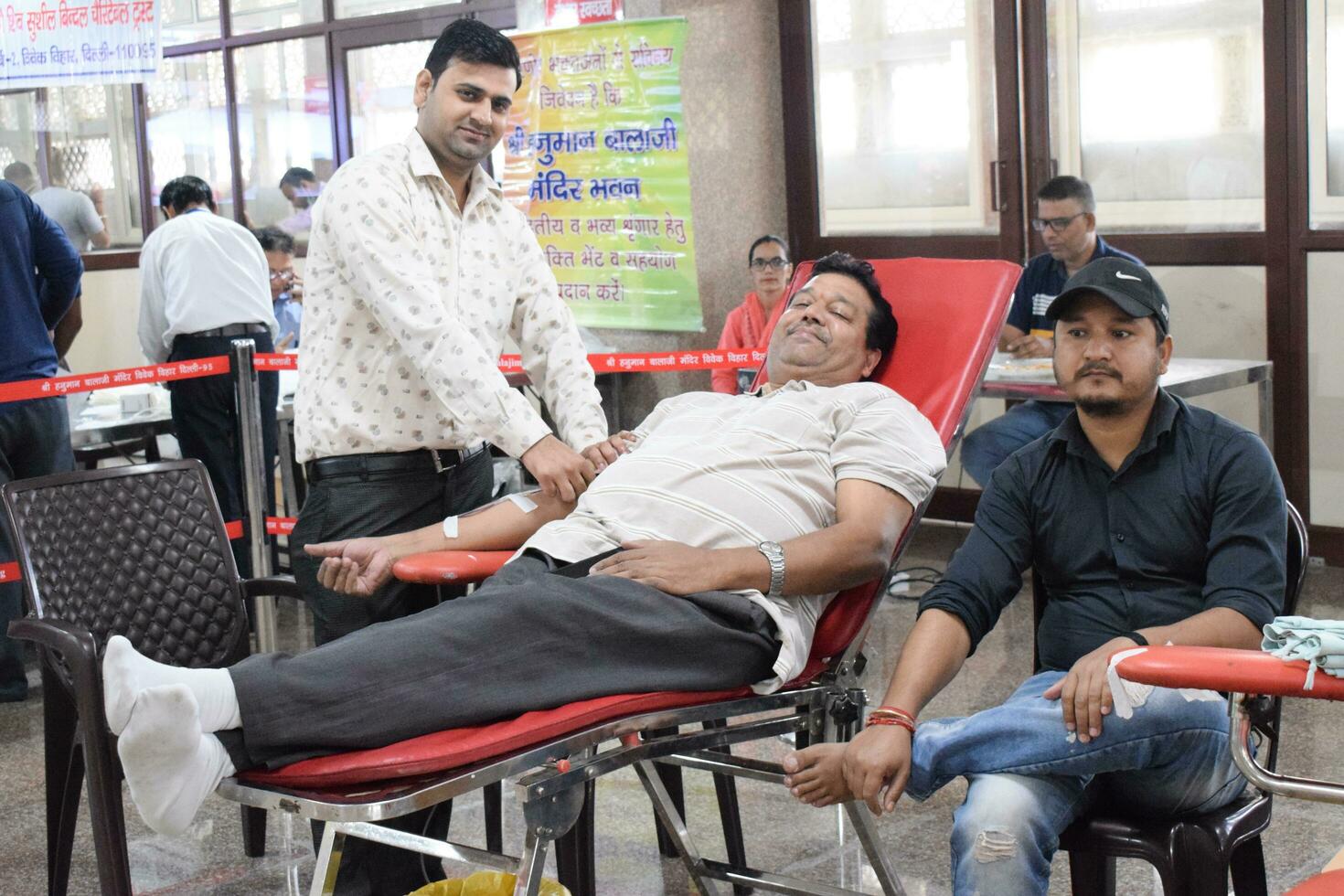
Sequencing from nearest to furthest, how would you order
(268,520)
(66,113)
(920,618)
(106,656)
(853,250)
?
(106,656) < (920,618) < (268,520) < (853,250) < (66,113)

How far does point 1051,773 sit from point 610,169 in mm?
3904

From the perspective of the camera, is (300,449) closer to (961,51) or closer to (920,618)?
(920,618)

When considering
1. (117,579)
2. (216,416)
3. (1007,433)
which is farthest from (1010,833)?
(216,416)

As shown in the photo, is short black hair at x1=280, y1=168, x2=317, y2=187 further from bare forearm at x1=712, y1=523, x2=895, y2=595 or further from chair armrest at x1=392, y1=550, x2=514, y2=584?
bare forearm at x1=712, y1=523, x2=895, y2=595

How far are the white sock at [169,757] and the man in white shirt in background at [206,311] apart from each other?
3220 millimetres

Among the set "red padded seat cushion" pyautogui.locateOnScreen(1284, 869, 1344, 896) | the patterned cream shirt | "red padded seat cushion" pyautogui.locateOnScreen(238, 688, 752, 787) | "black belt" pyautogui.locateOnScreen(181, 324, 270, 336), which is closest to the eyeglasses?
the patterned cream shirt

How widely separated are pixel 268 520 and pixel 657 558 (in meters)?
2.34

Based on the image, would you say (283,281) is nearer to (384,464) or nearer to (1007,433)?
(1007,433)

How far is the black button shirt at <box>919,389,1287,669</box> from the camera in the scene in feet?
6.72

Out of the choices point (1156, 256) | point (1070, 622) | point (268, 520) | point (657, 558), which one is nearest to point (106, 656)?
point (657, 558)

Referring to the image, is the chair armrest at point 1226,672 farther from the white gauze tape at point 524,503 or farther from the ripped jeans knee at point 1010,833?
the white gauze tape at point 524,503

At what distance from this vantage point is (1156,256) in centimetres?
512

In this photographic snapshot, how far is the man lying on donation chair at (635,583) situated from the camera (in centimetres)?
188

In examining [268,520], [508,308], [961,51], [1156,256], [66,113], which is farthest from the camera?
[66,113]
